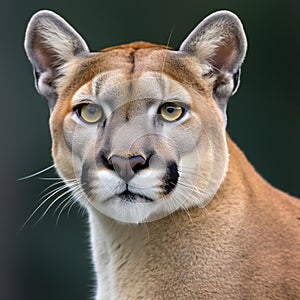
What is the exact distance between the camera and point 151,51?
4.03 m

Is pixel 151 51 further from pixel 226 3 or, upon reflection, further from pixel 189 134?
pixel 226 3

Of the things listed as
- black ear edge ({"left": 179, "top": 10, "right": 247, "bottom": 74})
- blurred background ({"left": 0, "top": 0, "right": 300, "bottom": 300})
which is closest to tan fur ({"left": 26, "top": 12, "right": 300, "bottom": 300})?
black ear edge ({"left": 179, "top": 10, "right": 247, "bottom": 74})

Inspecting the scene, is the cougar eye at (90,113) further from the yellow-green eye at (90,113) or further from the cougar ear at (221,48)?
the cougar ear at (221,48)

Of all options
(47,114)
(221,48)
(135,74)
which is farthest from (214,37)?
(47,114)

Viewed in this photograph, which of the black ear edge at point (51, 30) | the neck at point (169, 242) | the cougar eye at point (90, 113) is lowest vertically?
the neck at point (169, 242)

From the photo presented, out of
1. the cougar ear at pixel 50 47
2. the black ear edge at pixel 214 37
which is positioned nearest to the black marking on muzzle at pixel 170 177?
the black ear edge at pixel 214 37

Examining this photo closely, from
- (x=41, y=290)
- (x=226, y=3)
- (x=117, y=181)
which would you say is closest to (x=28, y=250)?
(x=41, y=290)

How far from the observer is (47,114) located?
7.95 metres

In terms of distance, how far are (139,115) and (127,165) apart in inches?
11.0

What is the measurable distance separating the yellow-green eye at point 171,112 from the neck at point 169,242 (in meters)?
0.39

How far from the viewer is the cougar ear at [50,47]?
417cm

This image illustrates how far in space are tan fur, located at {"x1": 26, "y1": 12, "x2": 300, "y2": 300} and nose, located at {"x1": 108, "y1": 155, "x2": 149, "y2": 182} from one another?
0.12 ft

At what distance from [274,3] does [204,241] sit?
16.5ft

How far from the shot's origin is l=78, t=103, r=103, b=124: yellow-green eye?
3.88 metres
